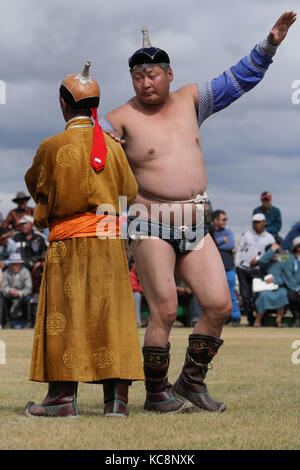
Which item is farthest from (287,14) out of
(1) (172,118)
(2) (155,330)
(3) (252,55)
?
(2) (155,330)

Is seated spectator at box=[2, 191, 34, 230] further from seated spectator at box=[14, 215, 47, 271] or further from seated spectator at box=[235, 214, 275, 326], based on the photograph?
seated spectator at box=[235, 214, 275, 326]

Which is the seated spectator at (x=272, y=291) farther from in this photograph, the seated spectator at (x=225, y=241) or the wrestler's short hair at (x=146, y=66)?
the wrestler's short hair at (x=146, y=66)

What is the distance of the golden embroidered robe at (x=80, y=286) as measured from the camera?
4.36 m

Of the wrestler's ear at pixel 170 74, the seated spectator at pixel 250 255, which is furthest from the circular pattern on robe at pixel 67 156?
the seated spectator at pixel 250 255

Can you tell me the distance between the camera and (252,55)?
5062 mm

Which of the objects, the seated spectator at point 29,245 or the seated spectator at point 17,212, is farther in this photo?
the seated spectator at point 17,212

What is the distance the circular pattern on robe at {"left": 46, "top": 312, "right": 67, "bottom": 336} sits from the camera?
439cm

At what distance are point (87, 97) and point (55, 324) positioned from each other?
1.24m

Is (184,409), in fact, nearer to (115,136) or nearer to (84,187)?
(84,187)

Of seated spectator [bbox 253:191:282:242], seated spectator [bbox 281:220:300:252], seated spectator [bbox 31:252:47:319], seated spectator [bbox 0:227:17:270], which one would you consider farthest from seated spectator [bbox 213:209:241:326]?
seated spectator [bbox 0:227:17:270]

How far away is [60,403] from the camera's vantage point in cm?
441

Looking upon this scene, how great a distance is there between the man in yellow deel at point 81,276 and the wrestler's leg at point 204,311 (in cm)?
47
